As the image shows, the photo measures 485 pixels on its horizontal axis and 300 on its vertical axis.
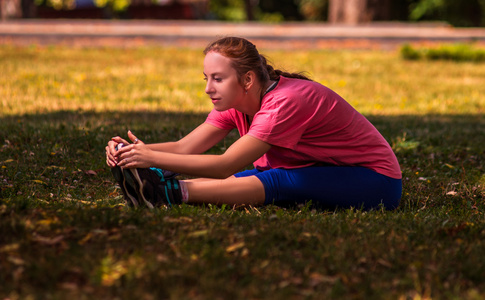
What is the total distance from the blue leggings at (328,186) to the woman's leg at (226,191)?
73 mm

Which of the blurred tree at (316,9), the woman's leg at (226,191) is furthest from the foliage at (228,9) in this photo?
the woman's leg at (226,191)

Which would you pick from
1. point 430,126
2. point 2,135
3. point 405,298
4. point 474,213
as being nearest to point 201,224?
point 405,298

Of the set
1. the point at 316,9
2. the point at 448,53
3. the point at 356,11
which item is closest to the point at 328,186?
the point at 448,53

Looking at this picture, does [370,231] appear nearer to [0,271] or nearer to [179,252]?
[179,252]

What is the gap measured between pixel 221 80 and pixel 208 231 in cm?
99

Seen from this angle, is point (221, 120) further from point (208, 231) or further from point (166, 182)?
point (208, 231)

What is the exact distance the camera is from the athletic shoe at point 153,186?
359cm

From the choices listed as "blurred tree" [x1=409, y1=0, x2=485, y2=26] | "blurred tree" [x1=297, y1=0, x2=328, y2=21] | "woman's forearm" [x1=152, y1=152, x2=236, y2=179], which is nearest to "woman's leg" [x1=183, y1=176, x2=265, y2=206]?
"woman's forearm" [x1=152, y1=152, x2=236, y2=179]

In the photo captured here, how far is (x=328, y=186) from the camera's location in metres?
3.91

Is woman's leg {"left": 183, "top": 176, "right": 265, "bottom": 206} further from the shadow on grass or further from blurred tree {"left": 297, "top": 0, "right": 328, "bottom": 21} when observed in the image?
blurred tree {"left": 297, "top": 0, "right": 328, "bottom": 21}

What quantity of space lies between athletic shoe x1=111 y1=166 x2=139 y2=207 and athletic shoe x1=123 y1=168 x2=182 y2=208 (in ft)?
0.08

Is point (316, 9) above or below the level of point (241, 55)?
below

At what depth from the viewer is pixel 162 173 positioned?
3811 millimetres

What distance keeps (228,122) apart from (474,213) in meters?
1.76
